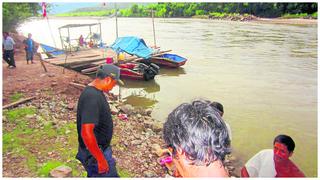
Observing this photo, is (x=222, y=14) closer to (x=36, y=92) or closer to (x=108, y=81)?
(x=36, y=92)

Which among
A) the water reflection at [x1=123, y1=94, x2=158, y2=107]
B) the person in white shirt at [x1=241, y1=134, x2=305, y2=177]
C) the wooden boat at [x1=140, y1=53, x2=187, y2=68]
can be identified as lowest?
the water reflection at [x1=123, y1=94, x2=158, y2=107]

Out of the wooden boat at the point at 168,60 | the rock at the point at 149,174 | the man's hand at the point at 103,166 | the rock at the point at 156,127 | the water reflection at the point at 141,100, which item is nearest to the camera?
the man's hand at the point at 103,166

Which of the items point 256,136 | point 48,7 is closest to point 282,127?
point 256,136

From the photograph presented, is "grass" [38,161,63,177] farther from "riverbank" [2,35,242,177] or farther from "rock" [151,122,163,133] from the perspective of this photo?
"rock" [151,122,163,133]

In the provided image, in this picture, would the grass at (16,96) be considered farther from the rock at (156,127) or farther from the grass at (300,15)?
the grass at (300,15)

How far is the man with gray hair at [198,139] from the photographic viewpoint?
1.56 metres

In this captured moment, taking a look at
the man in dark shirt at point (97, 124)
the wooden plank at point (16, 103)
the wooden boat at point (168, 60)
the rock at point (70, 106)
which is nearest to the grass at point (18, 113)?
the wooden plank at point (16, 103)

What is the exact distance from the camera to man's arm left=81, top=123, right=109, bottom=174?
322cm

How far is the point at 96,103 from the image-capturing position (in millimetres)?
3240

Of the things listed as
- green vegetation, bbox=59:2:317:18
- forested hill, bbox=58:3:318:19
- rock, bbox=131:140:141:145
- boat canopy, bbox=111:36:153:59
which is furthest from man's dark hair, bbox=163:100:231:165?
green vegetation, bbox=59:2:317:18

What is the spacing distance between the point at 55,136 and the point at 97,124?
14.5 ft

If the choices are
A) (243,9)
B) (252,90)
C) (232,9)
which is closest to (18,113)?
(252,90)

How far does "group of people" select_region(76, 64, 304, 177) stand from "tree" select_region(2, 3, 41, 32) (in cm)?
2128

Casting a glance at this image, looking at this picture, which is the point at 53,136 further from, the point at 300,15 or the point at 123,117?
the point at 300,15
